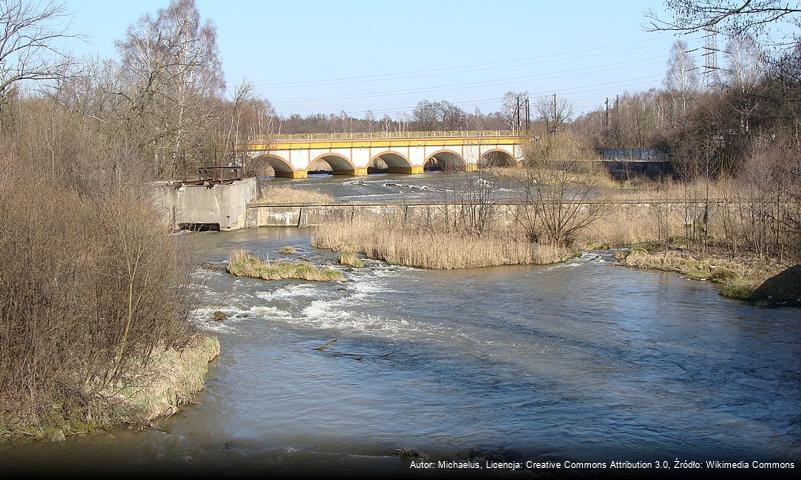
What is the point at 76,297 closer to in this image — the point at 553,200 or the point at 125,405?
the point at 125,405

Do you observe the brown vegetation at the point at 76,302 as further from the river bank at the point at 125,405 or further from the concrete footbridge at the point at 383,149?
the concrete footbridge at the point at 383,149

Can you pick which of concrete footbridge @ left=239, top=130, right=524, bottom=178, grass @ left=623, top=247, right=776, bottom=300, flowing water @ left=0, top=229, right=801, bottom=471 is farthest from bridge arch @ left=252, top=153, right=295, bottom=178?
flowing water @ left=0, top=229, right=801, bottom=471

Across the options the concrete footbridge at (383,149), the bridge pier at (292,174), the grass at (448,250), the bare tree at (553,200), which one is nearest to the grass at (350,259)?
the grass at (448,250)

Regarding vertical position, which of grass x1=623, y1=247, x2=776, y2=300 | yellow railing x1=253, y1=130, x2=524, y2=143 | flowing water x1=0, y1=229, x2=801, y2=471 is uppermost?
yellow railing x1=253, y1=130, x2=524, y2=143

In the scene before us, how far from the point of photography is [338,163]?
76.7m

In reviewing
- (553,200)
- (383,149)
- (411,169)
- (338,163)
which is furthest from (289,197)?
(411,169)

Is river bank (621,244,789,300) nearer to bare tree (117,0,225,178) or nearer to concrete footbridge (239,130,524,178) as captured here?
bare tree (117,0,225,178)

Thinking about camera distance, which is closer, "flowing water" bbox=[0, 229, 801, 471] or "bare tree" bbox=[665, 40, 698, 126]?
"flowing water" bbox=[0, 229, 801, 471]

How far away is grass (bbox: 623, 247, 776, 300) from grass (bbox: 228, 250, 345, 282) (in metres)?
9.69

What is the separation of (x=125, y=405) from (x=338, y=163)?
6711 centimetres

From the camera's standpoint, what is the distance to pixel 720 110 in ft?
157

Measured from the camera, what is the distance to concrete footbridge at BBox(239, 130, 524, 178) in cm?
6906

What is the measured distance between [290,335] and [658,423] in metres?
7.77

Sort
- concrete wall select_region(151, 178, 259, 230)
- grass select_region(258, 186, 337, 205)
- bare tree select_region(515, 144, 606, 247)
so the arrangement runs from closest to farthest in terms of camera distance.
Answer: bare tree select_region(515, 144, 606, 247) < concrete wall select_region(151, 178, 259, 230) < grass select_region(258, 186, 337, 205)
